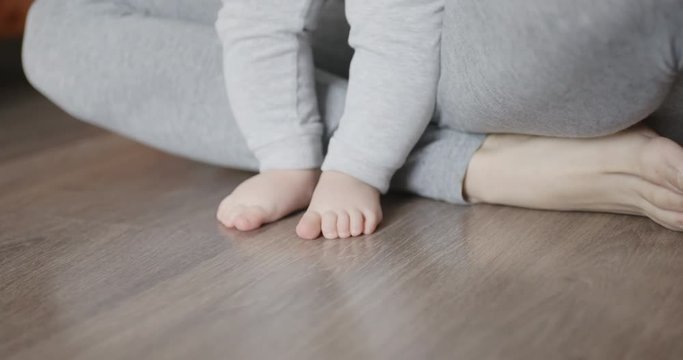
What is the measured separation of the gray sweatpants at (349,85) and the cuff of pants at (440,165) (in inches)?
1.5

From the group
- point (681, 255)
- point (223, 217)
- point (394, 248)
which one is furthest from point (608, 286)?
point (223, 217)

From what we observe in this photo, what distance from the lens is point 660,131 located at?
85 centimetres

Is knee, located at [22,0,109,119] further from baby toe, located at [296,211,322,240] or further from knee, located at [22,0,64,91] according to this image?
baby toe, located at [296,211,322,240]

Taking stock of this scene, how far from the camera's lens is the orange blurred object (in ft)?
6.11

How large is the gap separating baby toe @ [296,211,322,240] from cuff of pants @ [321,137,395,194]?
0.24 ft

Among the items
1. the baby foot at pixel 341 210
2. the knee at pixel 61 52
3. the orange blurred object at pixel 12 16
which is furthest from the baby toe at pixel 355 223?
the orange blurred object at pixel 12 16

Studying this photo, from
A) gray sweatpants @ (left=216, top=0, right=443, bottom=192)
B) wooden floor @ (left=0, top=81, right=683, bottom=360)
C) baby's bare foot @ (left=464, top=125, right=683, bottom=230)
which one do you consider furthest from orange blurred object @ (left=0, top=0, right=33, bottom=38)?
baby's bare foot @ (left=464, top=125, right=683, bottom=230)

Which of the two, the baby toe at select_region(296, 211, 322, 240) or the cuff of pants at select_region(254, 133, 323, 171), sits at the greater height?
the cuff of pants at select_region(254, 133, 323, 171)

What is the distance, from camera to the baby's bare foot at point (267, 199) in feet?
2.97

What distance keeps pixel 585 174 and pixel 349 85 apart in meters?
0.26

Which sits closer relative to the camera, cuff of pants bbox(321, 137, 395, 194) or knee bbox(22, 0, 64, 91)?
cuff of pants bbox(321, 137, 395, 194)

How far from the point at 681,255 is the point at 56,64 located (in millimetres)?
787

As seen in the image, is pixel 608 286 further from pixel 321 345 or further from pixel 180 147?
pixel 180 147

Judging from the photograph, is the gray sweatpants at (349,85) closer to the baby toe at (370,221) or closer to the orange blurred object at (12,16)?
the baby toe at (370,221)
